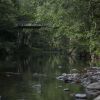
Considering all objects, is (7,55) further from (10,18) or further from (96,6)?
(96,6)

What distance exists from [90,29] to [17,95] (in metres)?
→ 9.15

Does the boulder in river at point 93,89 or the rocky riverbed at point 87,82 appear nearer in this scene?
the rocky riverbed at point 87,82

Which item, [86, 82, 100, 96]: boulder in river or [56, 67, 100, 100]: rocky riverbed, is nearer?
[56, 67, 100, 100]: rocky riverbed

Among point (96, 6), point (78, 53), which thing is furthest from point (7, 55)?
point (96, 6)

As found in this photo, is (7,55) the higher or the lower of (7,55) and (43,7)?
the lower

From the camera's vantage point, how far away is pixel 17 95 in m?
22.1

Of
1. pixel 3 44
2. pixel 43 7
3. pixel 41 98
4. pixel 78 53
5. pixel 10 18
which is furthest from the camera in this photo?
pixel 78 53

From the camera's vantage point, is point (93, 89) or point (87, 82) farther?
point (87, 82)

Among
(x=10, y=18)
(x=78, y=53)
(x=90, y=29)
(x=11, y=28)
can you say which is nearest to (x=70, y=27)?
(x=90, y=29)

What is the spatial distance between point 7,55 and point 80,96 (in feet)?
145

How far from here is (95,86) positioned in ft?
80.3

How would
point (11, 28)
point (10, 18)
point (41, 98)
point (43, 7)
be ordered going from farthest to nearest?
point (11, 28), point (10, 18), point (43, 7), point (41, 98)

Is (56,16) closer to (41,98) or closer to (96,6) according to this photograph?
(96,6)

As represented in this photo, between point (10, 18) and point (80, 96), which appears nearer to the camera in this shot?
point (80, 96)
